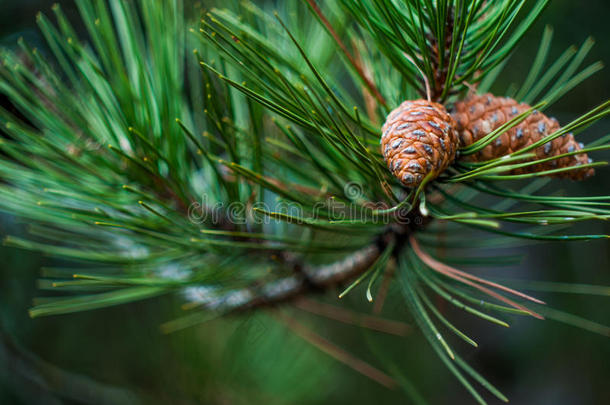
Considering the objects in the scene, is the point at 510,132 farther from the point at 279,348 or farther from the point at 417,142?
the point at 279,348

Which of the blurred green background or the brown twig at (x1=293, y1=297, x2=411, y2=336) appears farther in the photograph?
the blurred green background

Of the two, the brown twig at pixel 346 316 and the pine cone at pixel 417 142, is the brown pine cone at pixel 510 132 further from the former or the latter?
the brown twig at pixel 346 316

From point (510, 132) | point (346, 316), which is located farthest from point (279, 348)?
point (510, 132)

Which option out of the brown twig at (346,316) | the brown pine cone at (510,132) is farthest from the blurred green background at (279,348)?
the brown pine cone at (510,132)

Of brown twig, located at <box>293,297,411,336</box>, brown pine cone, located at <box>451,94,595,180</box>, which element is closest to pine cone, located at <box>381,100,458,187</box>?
brown pine cone, located at <box>451,94,595,180</box>

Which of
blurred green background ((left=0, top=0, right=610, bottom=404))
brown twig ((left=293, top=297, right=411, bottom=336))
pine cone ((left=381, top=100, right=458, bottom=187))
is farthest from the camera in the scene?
blurred green background ((left=0, top=0, right=610, bottom=404))

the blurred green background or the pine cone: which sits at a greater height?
the pine cone

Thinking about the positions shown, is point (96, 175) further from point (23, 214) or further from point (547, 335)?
point (547, 335)

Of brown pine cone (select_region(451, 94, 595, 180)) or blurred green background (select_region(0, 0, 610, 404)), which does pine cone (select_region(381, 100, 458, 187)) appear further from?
blurred green background (select_region(0, 0, 610, 404))
